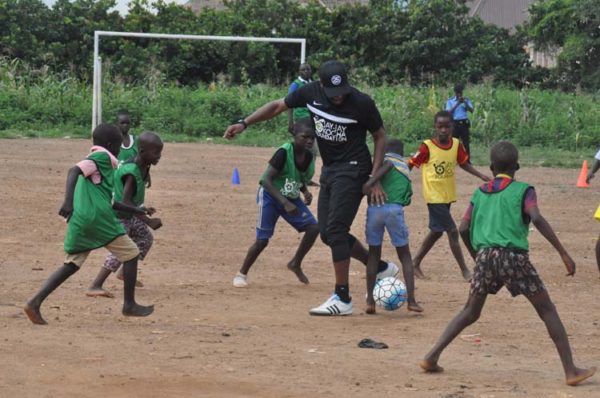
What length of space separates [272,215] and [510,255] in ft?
13.0

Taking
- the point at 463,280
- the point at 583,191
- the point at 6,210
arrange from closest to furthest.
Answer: the point at 463,280 → the point at 6,210 → the point at 583,191

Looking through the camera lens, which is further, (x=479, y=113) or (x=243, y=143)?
(x=479, y=113)


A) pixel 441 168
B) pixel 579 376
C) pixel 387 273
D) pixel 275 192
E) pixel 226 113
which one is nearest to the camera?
pixel 579 376

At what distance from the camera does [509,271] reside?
A: 6648mm

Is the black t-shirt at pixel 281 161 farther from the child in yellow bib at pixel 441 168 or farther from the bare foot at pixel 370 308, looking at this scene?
the bare foot at pixel 370 308

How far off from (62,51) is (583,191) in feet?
72.6

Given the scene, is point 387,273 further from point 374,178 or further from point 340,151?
point 340,151

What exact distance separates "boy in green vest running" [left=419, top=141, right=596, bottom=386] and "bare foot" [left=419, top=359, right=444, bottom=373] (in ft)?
0.04

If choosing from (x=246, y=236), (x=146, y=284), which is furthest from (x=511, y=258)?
(x=246, y=236)

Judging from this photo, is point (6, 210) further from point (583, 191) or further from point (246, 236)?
point (583, 191)

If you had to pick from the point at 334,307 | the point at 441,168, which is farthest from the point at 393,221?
the point at 441,168

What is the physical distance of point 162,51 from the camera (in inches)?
1453

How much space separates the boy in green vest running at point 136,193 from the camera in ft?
30.2

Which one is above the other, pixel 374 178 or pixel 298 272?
pixel 374 178
